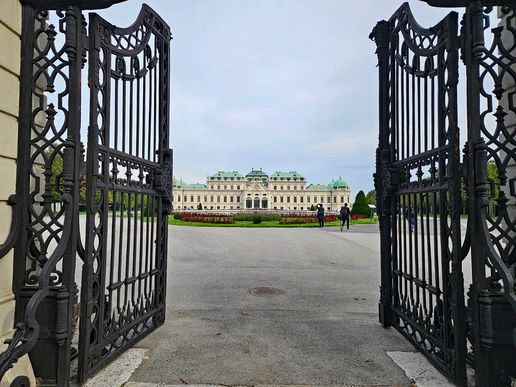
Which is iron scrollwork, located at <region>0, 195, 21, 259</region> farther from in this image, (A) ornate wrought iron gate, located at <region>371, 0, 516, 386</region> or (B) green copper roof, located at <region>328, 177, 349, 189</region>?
(B) green copper roof, located at <region>328, 177, 349, 189</region>

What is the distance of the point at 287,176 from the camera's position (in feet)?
366

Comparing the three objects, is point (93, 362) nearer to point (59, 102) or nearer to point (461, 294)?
point (59, 102)

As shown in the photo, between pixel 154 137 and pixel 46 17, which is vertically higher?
pixel 46 17

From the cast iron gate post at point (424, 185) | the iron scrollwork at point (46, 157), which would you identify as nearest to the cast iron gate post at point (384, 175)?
the cast iron gate post at point (424, 185)

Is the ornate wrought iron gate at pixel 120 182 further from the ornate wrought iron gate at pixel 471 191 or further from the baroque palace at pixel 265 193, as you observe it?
the baroque palace at pixel 265 193

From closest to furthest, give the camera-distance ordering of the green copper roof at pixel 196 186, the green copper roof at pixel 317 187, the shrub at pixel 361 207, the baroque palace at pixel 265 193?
the shrub at pixel 361 207 → the baroque palace at pixel 265 193 → the green copper roof at pixel 196 186 → the green copper roof at pixel 317 187

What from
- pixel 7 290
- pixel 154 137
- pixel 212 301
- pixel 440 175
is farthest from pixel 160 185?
pixel 440 175

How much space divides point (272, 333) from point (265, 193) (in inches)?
4010

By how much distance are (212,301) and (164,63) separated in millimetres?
3832

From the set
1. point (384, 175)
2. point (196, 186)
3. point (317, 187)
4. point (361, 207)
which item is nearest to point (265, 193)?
point (317, 187)

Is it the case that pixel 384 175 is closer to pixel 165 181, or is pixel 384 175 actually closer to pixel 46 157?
pixel 165 181

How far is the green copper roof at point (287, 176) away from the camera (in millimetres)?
110325

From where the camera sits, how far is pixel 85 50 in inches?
120

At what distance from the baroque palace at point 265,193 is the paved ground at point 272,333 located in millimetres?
90893
